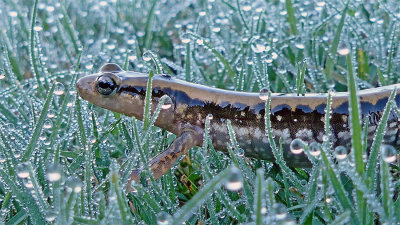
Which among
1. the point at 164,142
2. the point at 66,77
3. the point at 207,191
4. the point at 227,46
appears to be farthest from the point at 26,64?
the point at 207,191

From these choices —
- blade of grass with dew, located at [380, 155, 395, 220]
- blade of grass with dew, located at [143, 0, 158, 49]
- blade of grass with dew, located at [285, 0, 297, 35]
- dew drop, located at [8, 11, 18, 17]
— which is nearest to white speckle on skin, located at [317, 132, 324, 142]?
blade of grass with dew, located at [380, 155, 395, 220]

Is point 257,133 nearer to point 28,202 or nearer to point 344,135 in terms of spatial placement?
point 344,135

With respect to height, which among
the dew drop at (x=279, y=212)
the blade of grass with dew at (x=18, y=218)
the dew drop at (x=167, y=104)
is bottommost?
the blade of grass with dew at (x=18, y=218)

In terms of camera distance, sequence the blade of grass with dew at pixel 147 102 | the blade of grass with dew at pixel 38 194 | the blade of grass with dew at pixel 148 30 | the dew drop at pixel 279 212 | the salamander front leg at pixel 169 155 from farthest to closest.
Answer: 1. the blade of grass with dew at pixel 148 30
2. the salamander front leg at pixel 169 155
3. the blade of grass with dew at pixel 147 102
4. the blade of grass with dew at pixel 38 194
5. the dew drop at pixel 279 212

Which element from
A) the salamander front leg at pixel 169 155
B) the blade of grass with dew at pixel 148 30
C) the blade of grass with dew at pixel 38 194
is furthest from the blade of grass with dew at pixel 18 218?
the blade of grass with dew at pixel 148 30

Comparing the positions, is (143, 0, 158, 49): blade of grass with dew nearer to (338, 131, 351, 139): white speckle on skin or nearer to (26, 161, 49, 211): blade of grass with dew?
(338, 131, 351, 139): white speckle on skin

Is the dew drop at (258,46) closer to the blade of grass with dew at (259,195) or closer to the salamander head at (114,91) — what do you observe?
the salamander head at (114,91)

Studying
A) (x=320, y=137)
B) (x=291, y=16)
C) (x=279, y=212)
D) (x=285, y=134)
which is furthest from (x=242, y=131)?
(x=291, y=16)

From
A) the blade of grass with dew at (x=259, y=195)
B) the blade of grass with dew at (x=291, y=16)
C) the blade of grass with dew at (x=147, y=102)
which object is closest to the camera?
the blade of grass with dew at (x=259, y=195)

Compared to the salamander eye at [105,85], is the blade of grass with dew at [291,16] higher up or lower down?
higher up
